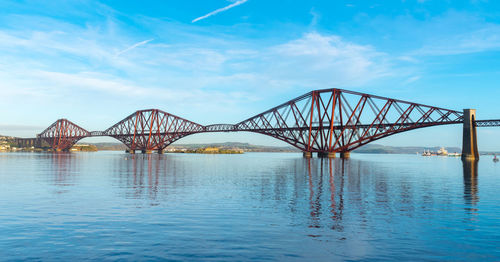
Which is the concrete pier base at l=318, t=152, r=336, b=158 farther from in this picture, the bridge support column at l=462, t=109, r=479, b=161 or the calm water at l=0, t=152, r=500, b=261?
the calm water at l=0, t=152, r=500, b=261

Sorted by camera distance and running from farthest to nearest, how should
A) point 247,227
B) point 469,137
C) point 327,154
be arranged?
point 327,154 < point 469,137 < point 247,227

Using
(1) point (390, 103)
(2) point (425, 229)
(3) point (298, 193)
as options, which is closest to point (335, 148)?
(1) point (390, 103)

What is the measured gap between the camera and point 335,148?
122m

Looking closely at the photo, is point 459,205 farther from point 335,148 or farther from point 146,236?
point 335,148

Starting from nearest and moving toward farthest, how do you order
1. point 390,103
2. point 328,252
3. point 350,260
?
1. point 350,260
2. point 328,252
3. point 390,103

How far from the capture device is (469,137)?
9956 centimetres

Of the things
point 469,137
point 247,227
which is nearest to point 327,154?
point 469,137

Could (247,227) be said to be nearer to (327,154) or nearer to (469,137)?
(469,137)

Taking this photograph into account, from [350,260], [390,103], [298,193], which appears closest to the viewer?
[350,260]

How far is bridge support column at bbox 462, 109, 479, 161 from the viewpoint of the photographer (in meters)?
99.5

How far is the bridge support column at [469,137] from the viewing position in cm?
9950

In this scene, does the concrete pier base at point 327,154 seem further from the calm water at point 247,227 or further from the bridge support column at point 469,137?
the calm water at point 247,227

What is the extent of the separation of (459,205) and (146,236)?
58.2ft

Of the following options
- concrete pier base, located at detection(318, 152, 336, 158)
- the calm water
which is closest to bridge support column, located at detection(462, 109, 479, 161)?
concrete pier base, located at detection(318, 152, 336, 158)
